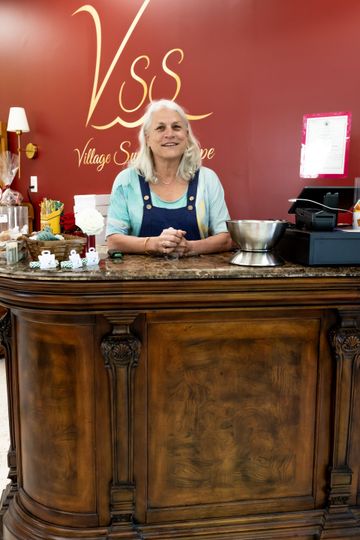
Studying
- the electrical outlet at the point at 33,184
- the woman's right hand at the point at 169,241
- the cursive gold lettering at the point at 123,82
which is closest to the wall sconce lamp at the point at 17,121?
the electrical outlet at the point at 33,184

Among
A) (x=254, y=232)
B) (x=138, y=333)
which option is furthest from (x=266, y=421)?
(x=254, y=232)

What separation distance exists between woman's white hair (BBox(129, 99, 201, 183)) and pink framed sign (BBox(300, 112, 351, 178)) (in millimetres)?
967

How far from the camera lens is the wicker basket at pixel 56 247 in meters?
1.80

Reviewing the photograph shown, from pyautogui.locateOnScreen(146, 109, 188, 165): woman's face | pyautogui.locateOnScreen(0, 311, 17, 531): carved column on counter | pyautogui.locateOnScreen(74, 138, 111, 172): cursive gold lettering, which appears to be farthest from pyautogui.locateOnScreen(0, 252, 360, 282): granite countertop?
pyautogui.locateOnScreen(74, 138, 111, 172): cursive gold lettering

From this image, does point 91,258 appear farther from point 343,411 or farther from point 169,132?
point 343,411

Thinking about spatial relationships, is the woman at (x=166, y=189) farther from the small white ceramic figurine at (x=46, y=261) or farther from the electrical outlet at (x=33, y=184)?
the electrical outlet at (x=33, y=184)

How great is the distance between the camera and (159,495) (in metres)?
1.87

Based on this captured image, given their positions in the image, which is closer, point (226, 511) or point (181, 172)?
point (226, 511)

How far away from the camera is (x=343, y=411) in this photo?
6.22 ft

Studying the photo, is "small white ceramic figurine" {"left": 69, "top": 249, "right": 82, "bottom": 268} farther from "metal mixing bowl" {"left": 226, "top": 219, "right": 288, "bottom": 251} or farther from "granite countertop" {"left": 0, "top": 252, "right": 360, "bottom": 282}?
"metal mixing bowl" {"left": 226, "top": 219, "right": 288, "bottom": 251}

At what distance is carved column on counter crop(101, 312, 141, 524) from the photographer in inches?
68.2

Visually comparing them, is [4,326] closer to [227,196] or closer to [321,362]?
[321,362]

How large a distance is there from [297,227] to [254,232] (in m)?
0.33

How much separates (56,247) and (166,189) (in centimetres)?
82
